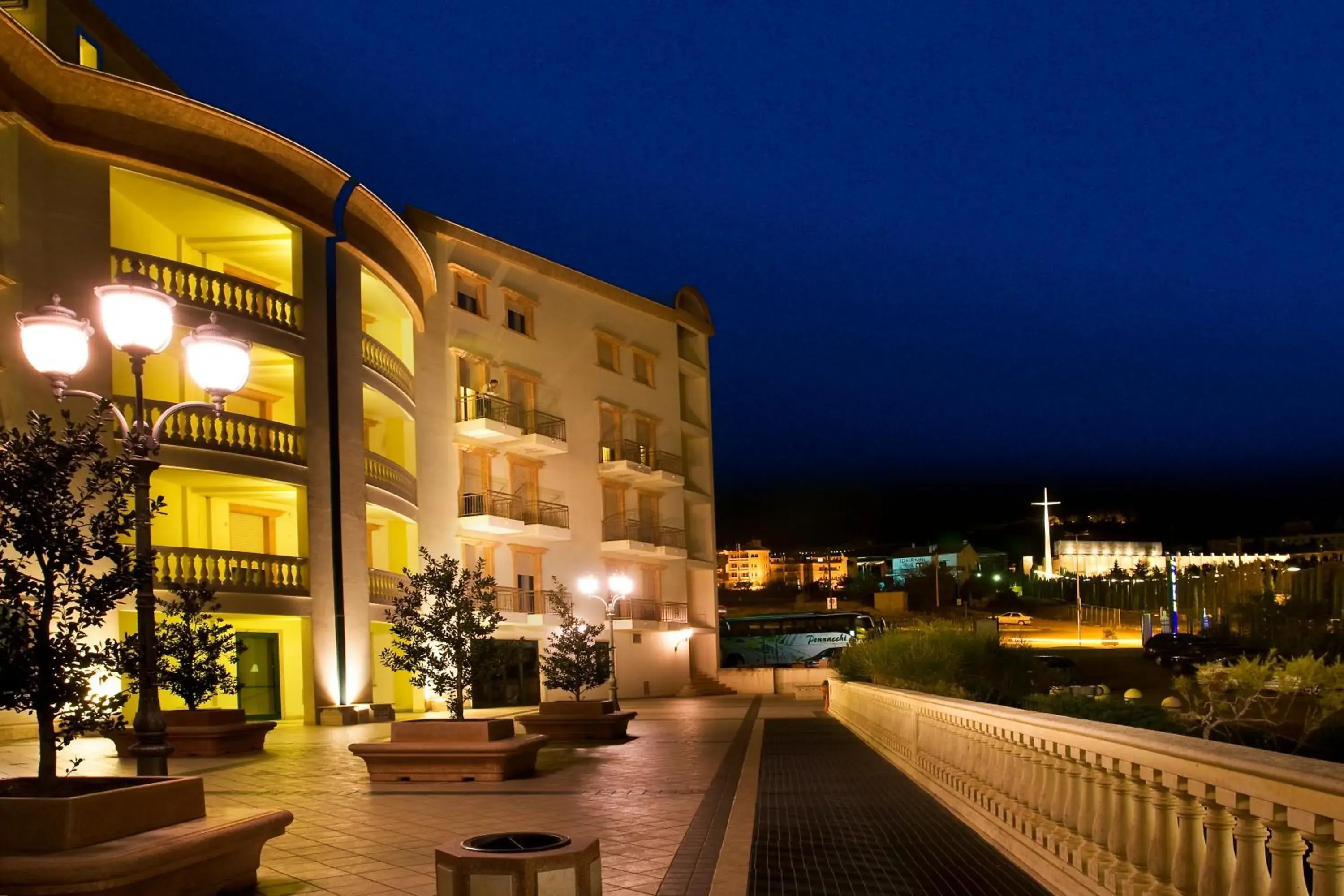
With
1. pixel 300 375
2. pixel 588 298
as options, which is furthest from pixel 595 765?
pixel 588 298

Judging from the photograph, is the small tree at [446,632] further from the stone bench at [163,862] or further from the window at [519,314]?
the window at [519,314]

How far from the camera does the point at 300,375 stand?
2645 cm

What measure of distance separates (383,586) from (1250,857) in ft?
88.4

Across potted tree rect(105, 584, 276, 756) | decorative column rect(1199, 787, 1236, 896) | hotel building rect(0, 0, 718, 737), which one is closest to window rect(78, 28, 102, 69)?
hotel building rect(0, 0, 718, 737)

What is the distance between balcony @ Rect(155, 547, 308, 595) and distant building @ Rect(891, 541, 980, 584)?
399 ft

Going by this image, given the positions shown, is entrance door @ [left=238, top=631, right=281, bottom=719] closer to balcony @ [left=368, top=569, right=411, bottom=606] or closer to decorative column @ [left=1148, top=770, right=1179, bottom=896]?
balcony @ [left=368, top=569, right=411, bottom=606]

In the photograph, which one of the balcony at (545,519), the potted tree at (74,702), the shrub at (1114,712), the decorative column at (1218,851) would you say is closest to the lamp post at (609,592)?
the balcony at (545,519)

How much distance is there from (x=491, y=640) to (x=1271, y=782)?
14.7 meters

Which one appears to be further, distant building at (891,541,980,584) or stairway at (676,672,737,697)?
distant building at (891,541,980,584)

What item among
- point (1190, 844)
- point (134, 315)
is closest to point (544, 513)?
point (134, 315)

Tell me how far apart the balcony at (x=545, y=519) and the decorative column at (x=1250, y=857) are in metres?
34.6

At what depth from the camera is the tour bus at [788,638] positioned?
202 feet

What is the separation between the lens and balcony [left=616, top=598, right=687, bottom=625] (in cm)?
4331

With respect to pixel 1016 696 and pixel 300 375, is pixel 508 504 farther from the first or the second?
pixel 1016 696
